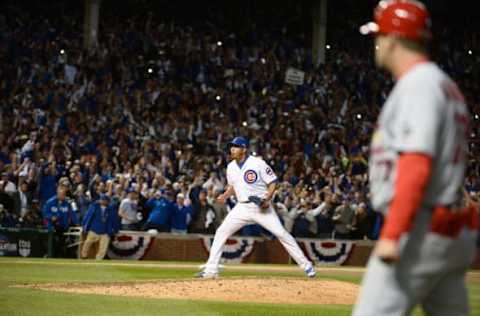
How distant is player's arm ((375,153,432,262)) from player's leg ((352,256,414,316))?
18 cm

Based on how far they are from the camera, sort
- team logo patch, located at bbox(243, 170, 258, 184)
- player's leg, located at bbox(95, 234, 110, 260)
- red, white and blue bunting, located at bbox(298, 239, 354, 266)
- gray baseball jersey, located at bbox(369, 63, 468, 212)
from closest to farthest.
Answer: gray baseball jersey, located at bbox(369, 63, 468, 212)
team logo patch, located at bbox(243, 170, 258, 184)
player's leg, located at bbox(95, 234, 110, 260)
red, white and blue bunting, located at bbox(298, 239, 354, 266)

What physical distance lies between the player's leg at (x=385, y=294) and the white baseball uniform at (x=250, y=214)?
394 inches

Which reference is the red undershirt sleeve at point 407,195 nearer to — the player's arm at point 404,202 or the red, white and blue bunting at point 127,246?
the player's arm at point 404,202

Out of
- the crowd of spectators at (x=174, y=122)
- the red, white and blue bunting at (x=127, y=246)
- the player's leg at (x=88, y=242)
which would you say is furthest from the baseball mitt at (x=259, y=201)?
the red, white and blue bunting at (x=127, y=246)

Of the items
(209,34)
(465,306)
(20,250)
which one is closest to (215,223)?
(20,250)

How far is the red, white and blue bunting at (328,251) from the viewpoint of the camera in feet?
77.4

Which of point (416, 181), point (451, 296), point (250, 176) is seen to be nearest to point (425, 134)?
point (416, 181)

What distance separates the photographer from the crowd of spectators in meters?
22.4

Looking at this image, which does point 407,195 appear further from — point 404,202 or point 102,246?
point 102,246

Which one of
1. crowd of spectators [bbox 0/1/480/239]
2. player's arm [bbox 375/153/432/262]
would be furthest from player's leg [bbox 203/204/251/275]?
player's arm [bbox 375/153/432/262]

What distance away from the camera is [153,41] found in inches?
1206

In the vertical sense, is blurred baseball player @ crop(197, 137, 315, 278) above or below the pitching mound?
above

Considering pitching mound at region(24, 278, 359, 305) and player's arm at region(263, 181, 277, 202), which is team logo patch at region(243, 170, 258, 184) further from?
pitching mound at region(24, 278, 359, 305)

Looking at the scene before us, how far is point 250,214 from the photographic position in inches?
591
